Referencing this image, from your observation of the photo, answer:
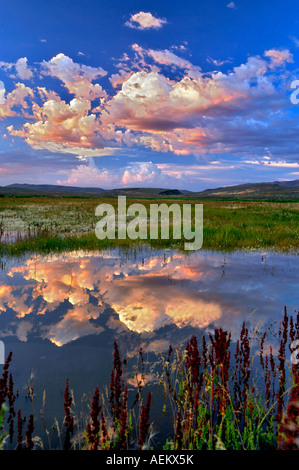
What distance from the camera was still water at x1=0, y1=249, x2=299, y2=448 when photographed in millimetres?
4773

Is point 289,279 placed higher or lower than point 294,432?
lower

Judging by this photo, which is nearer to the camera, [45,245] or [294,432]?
[294,432]

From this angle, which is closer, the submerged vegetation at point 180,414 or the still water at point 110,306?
the submerged vegetation at point 180,414

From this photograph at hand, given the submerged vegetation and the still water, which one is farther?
the still water

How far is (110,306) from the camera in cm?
723

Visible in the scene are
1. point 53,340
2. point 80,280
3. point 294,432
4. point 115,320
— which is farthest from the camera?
point 80,280

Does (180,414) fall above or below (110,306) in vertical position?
above

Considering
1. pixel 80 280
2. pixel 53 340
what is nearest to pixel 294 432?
pixel 53 340

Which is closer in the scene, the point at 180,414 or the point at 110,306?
the point at 180,414

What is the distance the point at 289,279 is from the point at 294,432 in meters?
8.53

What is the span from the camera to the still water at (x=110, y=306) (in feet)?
15.7

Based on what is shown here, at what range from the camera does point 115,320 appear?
255 inches
